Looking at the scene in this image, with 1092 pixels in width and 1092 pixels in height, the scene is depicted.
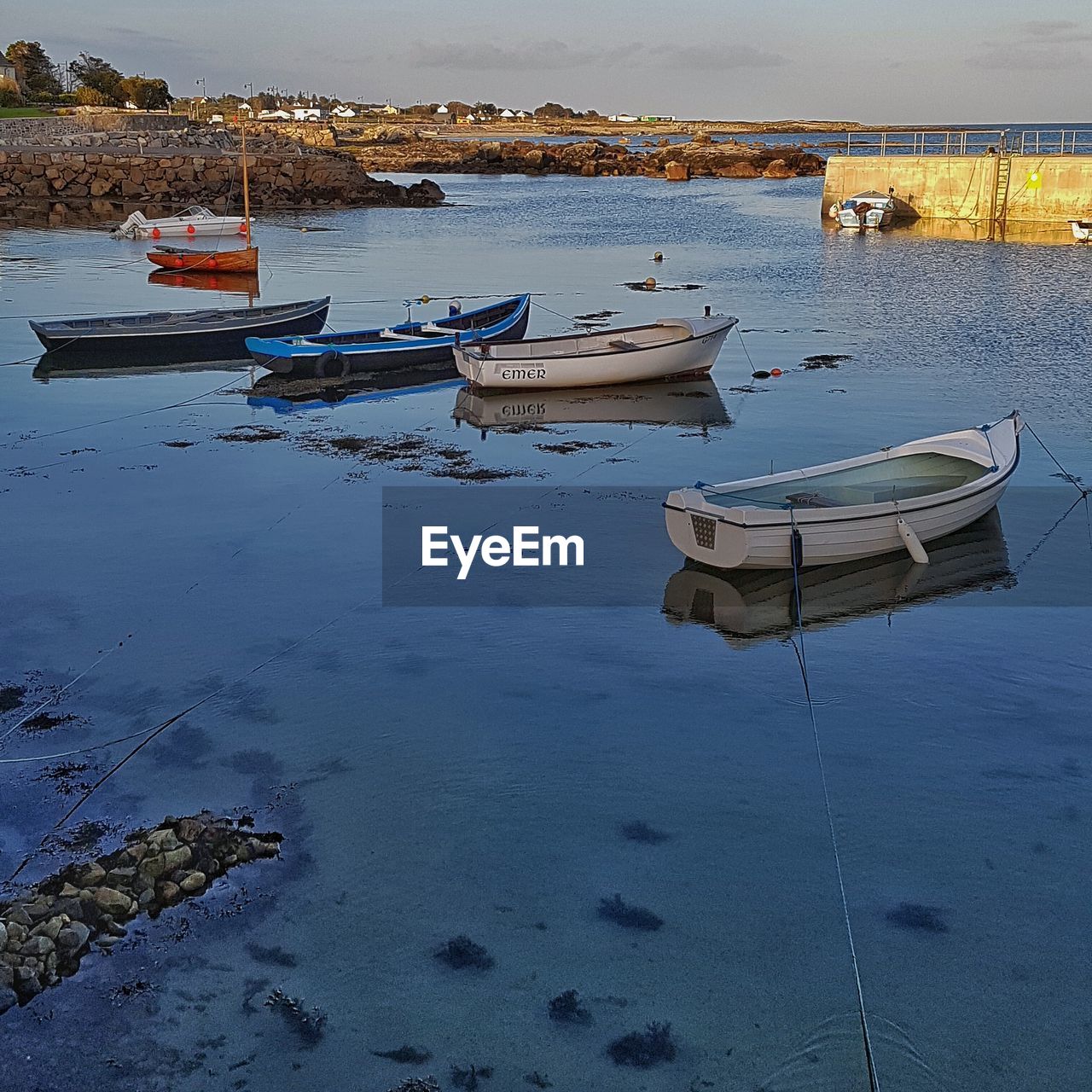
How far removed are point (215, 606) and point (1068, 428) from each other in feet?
41.7

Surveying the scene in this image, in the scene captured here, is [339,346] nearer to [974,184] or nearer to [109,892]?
[109,892]

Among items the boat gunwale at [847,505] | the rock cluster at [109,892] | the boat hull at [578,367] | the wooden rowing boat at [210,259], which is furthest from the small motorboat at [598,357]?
the wooden rowing boat at [210,259]

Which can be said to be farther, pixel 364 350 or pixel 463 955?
pixel 364 350

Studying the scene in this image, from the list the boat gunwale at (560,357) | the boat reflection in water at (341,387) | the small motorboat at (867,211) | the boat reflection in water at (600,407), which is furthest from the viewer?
the small motorboat at (867,211)

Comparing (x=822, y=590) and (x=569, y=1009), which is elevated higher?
(x=822, y=590)

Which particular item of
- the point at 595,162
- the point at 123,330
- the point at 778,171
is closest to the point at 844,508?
Answer: the point at 123,330

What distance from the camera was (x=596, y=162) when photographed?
109000mm

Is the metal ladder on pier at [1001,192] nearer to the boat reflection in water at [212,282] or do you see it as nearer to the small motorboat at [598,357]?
the boat reflection in water at [212,282]

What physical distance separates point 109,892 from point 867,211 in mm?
48200

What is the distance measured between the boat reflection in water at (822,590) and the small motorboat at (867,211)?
39.8 meters

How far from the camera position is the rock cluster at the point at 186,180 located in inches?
2349

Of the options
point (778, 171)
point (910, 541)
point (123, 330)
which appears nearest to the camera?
point (910, 541)

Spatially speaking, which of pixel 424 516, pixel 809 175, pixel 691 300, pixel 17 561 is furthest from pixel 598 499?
pixel 809 175

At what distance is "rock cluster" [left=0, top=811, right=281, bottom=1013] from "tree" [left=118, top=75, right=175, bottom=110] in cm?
10611
